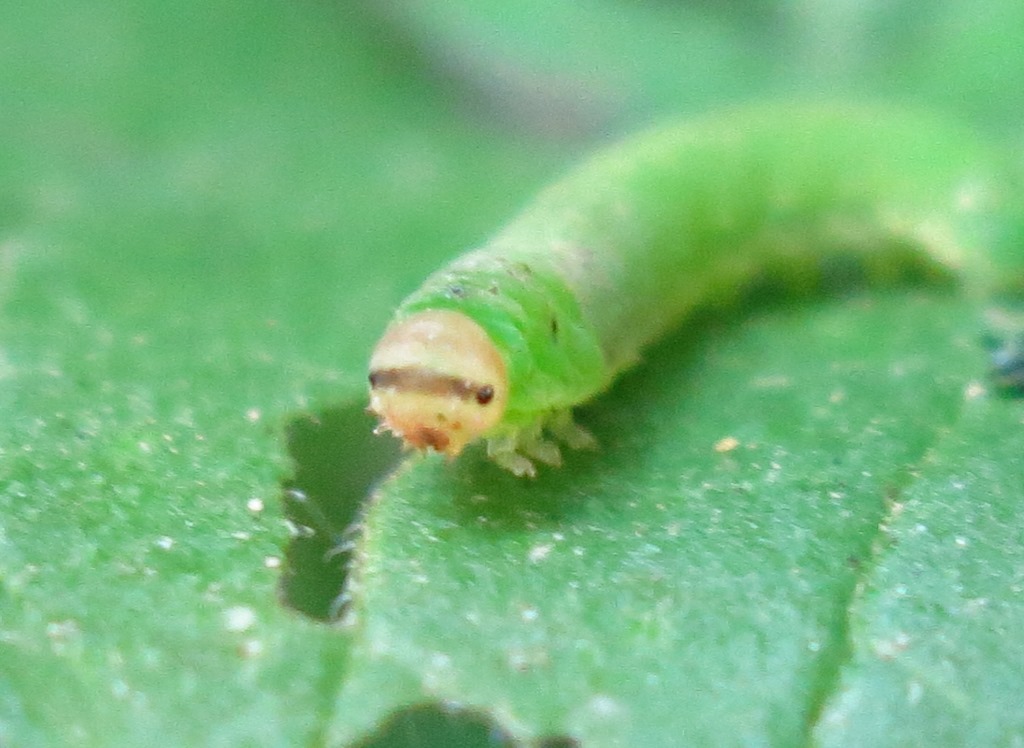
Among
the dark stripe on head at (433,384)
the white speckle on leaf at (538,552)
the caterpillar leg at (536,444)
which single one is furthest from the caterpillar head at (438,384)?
the white speckle on leaf at (538,552)

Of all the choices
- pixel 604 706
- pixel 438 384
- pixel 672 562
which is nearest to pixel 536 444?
pixel 438 384

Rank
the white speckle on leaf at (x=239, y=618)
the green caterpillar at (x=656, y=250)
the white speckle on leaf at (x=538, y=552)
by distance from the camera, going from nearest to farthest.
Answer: the white speckle on leaf at (x=239, y=618) < the white speckle on leaf at (x=538, y=552) < the green caterpillar at (x=656, y=250)

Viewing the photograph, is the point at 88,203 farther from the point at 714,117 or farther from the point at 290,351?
the point at 714,117

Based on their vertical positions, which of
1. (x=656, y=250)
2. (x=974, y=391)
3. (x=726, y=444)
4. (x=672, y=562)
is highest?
(x=656, y=250)

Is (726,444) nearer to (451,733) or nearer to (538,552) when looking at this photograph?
(538,552)

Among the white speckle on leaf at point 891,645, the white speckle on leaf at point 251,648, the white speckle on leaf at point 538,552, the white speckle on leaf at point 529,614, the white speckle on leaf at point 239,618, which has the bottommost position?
the white speckle on leaf at point 251,648

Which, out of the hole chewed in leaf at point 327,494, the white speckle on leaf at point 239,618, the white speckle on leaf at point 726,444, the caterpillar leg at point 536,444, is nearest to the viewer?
the white speckle on leaf at point 239,618

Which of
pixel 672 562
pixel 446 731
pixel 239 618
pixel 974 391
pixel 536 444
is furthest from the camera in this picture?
pixel 974 391

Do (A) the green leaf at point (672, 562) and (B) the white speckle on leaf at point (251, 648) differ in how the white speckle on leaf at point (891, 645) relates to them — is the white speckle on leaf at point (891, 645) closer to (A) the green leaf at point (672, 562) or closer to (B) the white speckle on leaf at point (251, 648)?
(A) the green leaf at point (672, 562)
